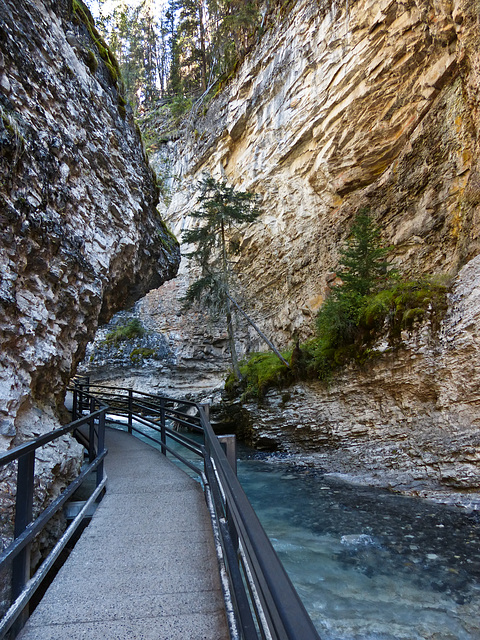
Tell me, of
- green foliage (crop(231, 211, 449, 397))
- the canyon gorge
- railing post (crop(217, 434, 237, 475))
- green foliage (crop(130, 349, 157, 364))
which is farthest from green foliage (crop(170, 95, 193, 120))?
railing post (crop(217, 434, 237, 475))

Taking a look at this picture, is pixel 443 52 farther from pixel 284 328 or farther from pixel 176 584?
pixel 176 584

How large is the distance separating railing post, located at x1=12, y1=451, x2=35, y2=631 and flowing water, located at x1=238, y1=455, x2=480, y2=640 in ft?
10.1

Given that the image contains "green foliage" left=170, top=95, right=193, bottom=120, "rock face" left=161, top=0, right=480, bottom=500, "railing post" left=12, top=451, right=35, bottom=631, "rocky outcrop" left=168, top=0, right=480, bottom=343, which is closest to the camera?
"railing post" left=12, top=451, right=35, bottom=631

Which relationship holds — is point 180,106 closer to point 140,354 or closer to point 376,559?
point 140,354

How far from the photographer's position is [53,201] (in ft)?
16.8

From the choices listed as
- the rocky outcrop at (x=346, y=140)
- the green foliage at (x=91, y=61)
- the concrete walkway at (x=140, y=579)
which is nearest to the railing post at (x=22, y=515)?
the concrete walkway at (x=140, y=579)

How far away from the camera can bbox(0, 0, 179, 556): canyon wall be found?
13.4 ft

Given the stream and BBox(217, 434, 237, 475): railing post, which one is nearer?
BBox(217, 434, 237, 475): railing post

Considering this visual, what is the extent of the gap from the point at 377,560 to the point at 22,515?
4805 mm

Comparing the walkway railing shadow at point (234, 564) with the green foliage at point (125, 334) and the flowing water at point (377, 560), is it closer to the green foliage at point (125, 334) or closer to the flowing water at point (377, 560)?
the flowing water at point (377, 560)

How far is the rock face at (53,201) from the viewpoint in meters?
4.12

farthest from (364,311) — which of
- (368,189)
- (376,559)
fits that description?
(368,189)

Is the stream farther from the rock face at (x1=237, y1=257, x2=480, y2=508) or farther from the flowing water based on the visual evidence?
the rock face at (x1=237, y1=257, x2=480, y2=508)

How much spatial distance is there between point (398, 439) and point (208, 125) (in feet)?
73.6
